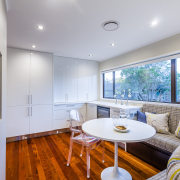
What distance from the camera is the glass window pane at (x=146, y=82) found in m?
2.52

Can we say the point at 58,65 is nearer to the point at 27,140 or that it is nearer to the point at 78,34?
the point at 78,34

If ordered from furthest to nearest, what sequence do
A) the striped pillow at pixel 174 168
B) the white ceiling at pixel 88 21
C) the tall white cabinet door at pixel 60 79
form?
the tall white cabinet door at pixel 60 79, the white ceiling at pixel 88 21, the striped pillow at pixel 174 168

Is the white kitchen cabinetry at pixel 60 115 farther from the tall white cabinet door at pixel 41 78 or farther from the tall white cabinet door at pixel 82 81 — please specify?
the tall white cabinet door at pixel 82 81

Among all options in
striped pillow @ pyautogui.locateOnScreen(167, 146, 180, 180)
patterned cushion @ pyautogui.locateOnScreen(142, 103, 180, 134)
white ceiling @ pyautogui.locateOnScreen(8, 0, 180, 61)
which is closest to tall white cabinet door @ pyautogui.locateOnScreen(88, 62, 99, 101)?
white ceiling @ pyautogui.locateOnScreen(8, 0, 180, 61)

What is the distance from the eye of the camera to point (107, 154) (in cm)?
230

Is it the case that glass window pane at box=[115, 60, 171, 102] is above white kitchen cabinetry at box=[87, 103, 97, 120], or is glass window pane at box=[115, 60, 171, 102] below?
above

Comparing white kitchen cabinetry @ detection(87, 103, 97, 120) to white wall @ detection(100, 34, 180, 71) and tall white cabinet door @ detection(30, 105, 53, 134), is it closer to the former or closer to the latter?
tall white cabinet door @ detection(30, 105, 53, 134)

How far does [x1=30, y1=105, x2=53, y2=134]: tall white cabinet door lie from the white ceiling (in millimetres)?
1643

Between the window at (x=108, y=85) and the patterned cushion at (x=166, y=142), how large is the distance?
2148 millimetres

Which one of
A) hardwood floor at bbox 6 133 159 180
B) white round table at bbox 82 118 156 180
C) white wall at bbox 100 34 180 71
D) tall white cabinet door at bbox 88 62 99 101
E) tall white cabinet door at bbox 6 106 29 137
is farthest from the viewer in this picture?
tall white cabinet door at bbox 88 62 99 101

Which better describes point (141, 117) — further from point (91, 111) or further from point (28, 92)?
point (28, 92)

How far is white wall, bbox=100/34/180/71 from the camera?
2.23m

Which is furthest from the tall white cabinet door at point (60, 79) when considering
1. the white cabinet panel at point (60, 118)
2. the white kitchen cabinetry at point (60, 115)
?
the white cabinet panel at point (60, 118)

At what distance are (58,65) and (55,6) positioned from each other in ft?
7.31
